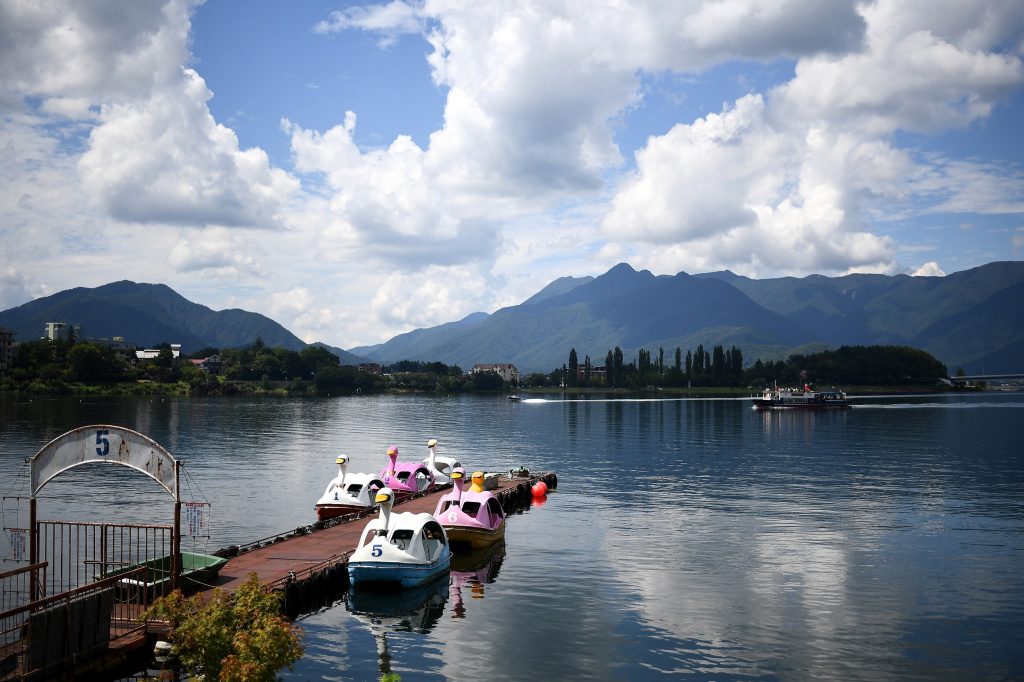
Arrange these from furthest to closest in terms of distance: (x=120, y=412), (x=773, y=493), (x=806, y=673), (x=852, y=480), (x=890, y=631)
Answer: (x=120, y=412), (x=852, y=480), (x=773, y=493), (x=890, y=631), (x=806, y=673)

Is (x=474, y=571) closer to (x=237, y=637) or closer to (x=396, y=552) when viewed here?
(x=396, y=552)

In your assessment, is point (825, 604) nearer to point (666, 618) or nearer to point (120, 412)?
point (666, 618)

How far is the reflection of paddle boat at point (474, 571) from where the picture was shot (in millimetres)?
38481

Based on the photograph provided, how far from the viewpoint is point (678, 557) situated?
46000 millimetres

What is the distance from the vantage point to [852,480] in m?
79.9

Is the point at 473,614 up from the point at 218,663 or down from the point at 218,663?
down

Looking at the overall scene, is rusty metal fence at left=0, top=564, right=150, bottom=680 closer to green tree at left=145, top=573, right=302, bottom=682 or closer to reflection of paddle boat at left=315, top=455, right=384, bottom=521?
green tree at left=145, top=573, right=302, bottom=682

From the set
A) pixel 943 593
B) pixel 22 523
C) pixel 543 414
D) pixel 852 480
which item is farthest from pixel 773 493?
pixel 543 414

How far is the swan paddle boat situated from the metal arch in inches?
523

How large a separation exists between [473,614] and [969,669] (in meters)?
19.7

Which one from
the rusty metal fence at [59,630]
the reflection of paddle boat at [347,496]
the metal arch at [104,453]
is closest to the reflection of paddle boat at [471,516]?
the reflection of paddle boat at [347,496]

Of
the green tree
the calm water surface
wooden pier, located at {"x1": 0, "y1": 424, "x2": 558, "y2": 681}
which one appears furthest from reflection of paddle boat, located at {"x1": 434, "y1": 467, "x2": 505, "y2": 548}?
the green tree

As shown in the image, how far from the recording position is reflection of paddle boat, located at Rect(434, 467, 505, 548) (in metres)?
47.1

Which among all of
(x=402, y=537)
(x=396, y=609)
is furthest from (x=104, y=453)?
(x=402, y=537)
